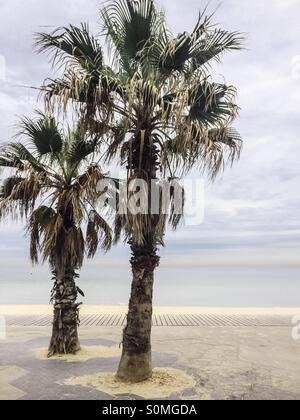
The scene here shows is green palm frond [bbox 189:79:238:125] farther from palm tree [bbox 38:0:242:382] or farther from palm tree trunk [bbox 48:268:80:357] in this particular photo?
palm tree trunk [bbox 48:268:80:357]

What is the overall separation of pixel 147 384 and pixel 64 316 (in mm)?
3162

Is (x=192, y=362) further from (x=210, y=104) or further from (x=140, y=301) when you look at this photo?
(x=210, y=104)

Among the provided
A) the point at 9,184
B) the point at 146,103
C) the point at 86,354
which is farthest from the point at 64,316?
the point at 146,103

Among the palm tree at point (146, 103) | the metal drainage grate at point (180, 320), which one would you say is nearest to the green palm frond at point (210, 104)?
the palm tree at point (146, 103)

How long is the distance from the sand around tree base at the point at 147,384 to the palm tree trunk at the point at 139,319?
212 millimetres

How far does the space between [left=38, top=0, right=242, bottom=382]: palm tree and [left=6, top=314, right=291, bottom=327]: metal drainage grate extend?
717 cm

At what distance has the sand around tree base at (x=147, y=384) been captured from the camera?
6699 millimetres

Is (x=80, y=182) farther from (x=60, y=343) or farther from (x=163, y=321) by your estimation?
(x=163, y=321)

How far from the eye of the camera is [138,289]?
7305 millimetres

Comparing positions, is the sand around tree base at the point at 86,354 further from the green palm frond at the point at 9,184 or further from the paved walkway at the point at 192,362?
the green palm frond at the point at 9,184

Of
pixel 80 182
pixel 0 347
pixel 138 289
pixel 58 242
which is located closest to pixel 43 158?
pixel 80 182

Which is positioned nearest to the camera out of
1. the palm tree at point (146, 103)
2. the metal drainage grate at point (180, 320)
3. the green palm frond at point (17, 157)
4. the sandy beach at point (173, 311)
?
the palm tree at point (146, 103)

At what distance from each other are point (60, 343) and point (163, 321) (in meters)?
6.23

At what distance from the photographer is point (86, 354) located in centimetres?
945
